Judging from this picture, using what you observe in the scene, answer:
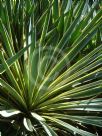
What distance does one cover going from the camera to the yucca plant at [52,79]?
1.62m

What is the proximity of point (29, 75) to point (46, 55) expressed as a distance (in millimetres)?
147

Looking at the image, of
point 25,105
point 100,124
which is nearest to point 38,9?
point 25,105

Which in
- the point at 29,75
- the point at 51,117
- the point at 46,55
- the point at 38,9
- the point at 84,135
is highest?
the point at 38,9

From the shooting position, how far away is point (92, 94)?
1663 mm

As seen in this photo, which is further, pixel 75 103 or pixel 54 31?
pixel 54 31

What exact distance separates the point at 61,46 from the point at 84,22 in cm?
22

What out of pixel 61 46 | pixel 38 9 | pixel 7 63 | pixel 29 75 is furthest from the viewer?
pixel 38 9

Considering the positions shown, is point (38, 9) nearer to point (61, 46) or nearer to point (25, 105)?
point (61, 46)

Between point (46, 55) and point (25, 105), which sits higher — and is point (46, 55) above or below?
above

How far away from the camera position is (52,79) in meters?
1.74

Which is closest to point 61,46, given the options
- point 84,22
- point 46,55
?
point 46,55

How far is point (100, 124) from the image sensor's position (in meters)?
1.57

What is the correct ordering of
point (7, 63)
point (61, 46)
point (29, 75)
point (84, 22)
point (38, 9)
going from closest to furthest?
point (7, 63) < point (29, 75) < point (61, 46) < point (84, 22) < point (38, 9)

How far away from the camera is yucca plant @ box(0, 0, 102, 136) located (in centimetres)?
162
